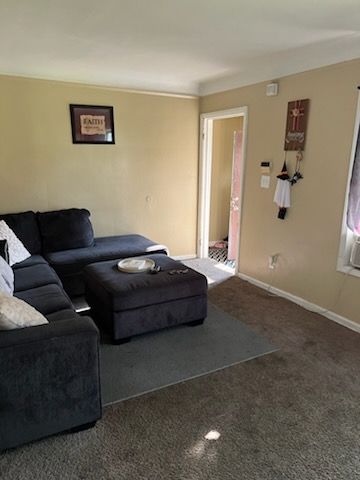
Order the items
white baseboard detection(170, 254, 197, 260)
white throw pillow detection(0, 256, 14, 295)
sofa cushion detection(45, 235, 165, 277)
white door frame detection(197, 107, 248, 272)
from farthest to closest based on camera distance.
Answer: white baseboard detection(170, 254, 197, 260)
white door frame detection(197, 107, 248, 272)
sofa cushion detection(45, 235, 165, 277)
white throw pillow detection(0, 256, 14, 295)

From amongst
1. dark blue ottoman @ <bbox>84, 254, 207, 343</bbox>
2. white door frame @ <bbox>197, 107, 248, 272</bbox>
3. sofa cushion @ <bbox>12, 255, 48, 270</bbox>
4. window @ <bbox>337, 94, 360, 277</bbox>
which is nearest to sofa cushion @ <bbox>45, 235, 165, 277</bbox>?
sofa cushion @ <bbox>12, 255, 48, 270</bbox>

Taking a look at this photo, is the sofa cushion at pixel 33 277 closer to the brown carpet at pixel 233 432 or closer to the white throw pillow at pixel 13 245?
the white throw pillow at pixel 13 245

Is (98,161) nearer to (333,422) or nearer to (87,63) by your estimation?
(87,63)

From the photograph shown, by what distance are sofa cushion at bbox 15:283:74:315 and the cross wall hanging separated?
227 centimetres

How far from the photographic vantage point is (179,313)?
2.87m

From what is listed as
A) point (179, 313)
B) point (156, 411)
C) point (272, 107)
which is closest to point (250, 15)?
point (272, 107)

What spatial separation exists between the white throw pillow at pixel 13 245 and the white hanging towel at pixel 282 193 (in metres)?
2.58

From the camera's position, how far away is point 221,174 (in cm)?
564

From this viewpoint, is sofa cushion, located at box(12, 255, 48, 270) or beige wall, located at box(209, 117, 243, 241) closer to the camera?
sofa cushion, located at box(12, 255, 48, 270)

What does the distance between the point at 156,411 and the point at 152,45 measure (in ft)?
9.14

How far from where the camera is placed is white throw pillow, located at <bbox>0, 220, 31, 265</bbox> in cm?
322

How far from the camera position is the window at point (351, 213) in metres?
2.84

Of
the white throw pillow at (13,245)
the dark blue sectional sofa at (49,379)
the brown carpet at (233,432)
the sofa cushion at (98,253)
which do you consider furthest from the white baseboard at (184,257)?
the dark blue sectional sofa at (49,379)

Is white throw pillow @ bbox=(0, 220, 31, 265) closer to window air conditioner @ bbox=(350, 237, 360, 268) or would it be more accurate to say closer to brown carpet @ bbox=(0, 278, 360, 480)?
brown carpet @ bbox=(0, 278, 360, 480)
